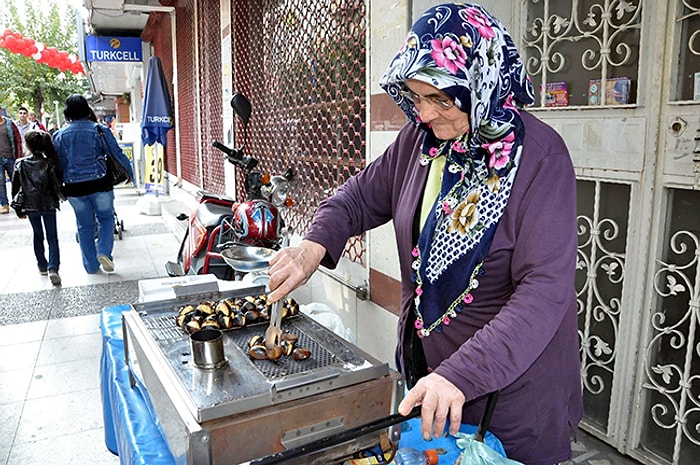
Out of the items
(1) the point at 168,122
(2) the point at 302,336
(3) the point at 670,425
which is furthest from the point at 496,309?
(1) the point at 168,122

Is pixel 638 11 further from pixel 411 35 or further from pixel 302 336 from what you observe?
pixel 302 336

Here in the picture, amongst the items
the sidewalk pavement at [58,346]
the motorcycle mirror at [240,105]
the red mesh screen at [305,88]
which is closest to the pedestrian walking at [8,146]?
the sidewalk pavement at [58,346]

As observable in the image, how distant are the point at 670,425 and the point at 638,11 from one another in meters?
1.54

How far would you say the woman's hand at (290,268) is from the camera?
55.0 inches

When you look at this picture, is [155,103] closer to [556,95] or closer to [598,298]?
[556,95]

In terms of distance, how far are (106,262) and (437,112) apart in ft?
18.2

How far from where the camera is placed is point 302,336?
1.54 meters

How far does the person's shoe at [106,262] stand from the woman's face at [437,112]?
547 centimetres

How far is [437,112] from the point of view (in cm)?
127

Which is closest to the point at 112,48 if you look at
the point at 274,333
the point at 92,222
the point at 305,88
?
the point at 92,222

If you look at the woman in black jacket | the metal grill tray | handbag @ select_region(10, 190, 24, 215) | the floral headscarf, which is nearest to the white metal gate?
the floral headscarf

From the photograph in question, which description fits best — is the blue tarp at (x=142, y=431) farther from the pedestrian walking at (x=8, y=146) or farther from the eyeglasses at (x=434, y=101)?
the pedestrian walking at (x=8, y=146)

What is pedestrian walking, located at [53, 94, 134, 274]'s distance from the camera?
5.52 m

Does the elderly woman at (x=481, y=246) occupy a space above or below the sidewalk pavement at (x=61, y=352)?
above
